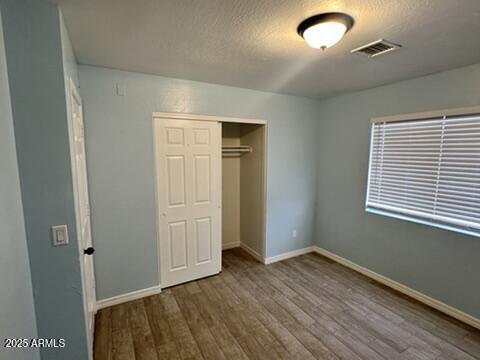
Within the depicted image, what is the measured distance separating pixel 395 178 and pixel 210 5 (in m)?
2.72

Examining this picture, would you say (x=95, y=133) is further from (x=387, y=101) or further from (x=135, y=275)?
(x=387, y=101)

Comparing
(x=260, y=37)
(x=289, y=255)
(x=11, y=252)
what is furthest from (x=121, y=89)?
(x=289, y=255)

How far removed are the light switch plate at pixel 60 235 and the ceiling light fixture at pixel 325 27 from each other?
1970 mm

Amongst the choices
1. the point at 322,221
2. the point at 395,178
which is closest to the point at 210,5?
the point at 395,178

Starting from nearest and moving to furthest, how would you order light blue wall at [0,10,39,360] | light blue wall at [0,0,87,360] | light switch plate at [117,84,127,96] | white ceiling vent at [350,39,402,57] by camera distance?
light blue wall at [0,10,39,360] → light blue wall at [0,0,87,360] → white ceiling vent at [350,39,402,57] → light switch plate at [117,84,127,96]

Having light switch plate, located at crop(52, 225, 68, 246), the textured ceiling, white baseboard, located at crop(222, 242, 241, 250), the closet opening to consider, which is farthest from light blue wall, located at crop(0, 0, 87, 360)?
white baseboard, located at crop(222, 242, 241, 250)

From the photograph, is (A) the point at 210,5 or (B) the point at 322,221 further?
(B) the point at 322,221

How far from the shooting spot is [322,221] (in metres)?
3.78

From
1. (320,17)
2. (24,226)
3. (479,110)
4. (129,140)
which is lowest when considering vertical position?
(24,226)

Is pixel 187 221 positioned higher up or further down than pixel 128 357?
higher up

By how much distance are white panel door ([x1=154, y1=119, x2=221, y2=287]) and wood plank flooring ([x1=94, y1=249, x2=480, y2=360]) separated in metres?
0.26

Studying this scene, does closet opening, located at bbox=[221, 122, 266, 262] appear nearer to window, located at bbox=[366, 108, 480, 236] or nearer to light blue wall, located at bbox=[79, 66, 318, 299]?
light blue wall, located at bbox=[79, 66, 318, 299]

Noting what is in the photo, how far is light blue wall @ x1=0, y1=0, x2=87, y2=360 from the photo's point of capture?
4.17ft

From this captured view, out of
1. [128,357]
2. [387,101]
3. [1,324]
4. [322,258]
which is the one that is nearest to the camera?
[1,324]
